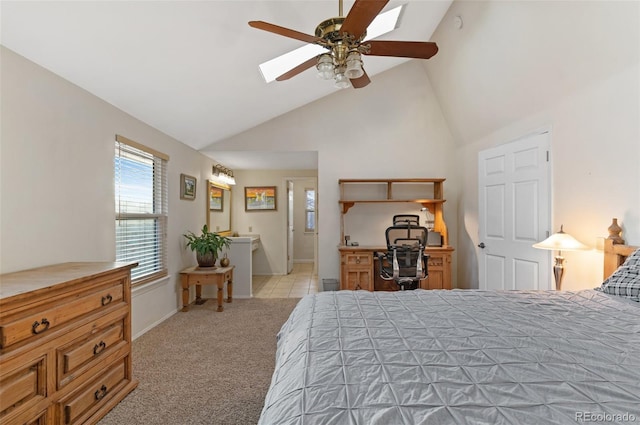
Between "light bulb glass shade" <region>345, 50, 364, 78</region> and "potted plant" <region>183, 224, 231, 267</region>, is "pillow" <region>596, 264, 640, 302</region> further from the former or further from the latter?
"potted plant" <region>183, 224, 231, 267</region>

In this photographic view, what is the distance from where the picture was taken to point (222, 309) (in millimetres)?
4059

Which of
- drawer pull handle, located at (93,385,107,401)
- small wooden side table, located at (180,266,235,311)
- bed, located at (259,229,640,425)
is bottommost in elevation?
drawer pull handle, located at (93,385,107,401)

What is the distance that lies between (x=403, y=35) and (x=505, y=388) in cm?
374

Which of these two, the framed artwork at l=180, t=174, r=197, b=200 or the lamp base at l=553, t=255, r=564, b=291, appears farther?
the framed artwork at l=180, t=174, r=197, b=200

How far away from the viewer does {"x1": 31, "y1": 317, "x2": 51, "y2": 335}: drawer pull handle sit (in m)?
1.45

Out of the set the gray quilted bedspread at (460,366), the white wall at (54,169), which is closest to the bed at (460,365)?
the gray quilted bedspread at (460,366)

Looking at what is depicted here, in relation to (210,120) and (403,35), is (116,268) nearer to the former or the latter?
(210,120)

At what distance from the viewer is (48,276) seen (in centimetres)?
172

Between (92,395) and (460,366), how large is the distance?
204 centimetres

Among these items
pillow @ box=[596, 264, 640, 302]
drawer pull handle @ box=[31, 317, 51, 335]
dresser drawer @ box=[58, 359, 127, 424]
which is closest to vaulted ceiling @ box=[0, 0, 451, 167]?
drawer pull handle @ box=[31, 317, 51, 335]

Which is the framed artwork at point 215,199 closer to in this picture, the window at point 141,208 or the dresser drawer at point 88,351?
the window at point 141,208

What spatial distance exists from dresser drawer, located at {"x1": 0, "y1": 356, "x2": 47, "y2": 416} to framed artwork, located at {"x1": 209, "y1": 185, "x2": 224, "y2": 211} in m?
3.80

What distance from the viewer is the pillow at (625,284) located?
178 cm

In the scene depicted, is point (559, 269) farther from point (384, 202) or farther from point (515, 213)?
point (384, 202)
